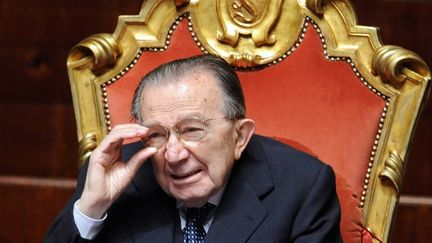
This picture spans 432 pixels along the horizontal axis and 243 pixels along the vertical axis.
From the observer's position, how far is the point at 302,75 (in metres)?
2.24

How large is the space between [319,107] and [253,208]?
405mm

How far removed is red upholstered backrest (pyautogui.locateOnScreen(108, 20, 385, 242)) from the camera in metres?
2.21

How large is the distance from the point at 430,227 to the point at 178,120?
1.48 m

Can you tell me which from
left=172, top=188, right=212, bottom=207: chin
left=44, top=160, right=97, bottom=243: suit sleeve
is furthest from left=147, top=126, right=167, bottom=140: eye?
left=44, top=160, right=97, bottom=243: suit sleeve

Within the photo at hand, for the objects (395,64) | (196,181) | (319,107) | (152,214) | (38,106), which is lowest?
(38,106)

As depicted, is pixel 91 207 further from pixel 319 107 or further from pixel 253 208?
pixel 319 107

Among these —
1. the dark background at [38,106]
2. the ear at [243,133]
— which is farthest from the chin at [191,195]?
the dark background at [38,106]

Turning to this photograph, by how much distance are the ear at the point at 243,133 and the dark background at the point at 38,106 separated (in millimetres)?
1281

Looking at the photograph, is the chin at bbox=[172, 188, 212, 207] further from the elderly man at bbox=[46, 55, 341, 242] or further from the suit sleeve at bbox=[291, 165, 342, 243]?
the suit sleeve at bbox=[291, 165, 342, 243]

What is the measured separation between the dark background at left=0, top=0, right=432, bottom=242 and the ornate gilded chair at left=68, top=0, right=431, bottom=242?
877 millimetres

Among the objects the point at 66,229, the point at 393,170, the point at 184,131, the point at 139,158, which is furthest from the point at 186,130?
the point at 393,170

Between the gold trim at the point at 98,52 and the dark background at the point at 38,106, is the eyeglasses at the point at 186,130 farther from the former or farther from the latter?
the dark background at the point at 38,106

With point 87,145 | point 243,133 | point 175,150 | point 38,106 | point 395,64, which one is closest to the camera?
point 175,150

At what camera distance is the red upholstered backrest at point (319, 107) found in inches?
87.2
